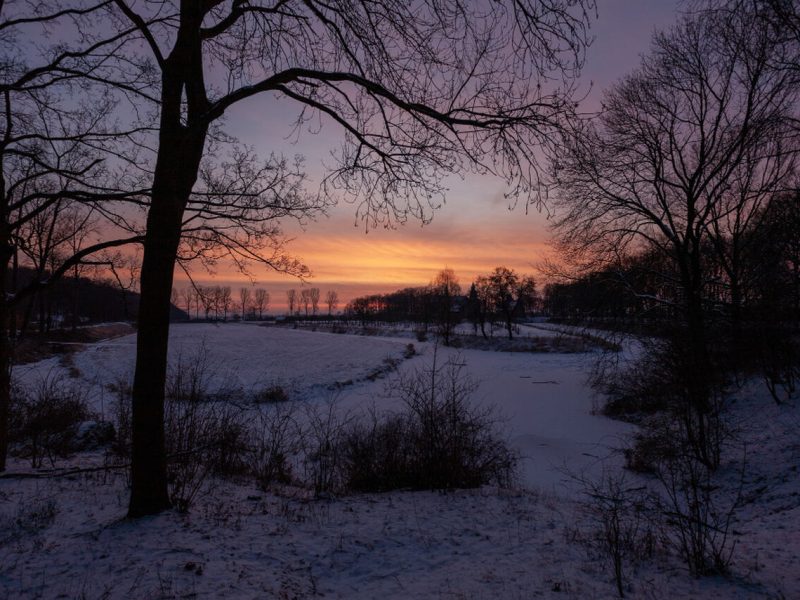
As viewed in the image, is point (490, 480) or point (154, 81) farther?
point (490, 480)

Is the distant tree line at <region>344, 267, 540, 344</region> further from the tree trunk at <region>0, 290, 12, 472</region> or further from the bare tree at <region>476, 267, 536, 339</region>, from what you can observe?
the tree trunk at <region>0, 290, 12, 472</region>

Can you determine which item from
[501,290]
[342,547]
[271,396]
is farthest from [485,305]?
[342,547]

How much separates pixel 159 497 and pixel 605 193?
16179mm

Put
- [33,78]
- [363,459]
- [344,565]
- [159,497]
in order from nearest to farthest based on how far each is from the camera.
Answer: [344,565], [159,497], [33,78], [363,459]

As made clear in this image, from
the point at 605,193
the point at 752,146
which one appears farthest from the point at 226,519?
the point at 752,146

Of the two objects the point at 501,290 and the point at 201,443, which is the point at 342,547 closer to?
the point at 201,443

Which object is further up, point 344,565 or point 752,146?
point 752,146

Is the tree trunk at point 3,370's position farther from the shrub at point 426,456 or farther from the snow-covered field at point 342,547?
the shrub at point 426,456

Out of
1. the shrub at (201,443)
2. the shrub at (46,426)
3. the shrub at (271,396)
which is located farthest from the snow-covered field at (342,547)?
the shrub at (271,396)

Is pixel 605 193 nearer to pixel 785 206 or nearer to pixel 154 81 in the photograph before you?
pixel 785 206

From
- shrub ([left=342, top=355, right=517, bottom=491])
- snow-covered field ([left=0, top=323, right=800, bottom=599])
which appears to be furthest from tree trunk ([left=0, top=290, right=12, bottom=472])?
shrub ([left=342, top=355, right=517, bottom=491])

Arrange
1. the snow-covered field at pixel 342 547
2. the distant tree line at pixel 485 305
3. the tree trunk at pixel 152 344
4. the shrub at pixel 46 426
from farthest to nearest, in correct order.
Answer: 1. the distant tree line at pixel 485 305
2. the shrub at pixel 46 426
3. the tree trunk at pixel 152 344
4. the snow-covered field at pixel 342 547

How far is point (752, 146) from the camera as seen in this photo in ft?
48.2

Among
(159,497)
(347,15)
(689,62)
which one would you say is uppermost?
(689,62)
